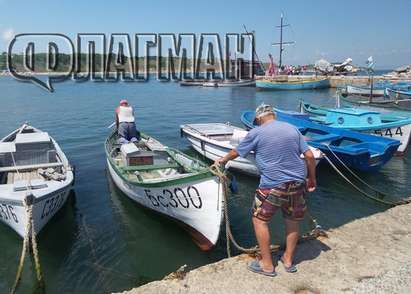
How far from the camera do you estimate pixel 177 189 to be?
8305mm

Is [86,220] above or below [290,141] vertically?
below

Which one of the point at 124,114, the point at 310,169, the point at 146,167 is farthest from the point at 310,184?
the point at 124,114

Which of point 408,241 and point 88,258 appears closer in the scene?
point 408,241

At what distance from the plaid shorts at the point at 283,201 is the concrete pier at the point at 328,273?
0.91 m

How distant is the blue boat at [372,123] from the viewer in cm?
1625

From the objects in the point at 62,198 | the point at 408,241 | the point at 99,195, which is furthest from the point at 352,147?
the point at 62,198

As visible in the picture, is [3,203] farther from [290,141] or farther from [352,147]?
[352,147]

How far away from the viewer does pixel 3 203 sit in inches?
331

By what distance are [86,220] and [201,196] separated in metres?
4.54

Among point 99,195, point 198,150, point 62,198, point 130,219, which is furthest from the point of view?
point 198,150

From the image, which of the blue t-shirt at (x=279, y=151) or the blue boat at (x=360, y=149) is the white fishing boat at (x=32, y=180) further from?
the blue boat at (x=360, y=149)

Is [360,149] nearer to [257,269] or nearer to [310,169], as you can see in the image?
[310,169]

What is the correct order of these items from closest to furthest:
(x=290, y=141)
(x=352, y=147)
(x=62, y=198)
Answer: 1. (x=290, y=141)
2. (x=62, y=198)
3. (x=352, y=147)

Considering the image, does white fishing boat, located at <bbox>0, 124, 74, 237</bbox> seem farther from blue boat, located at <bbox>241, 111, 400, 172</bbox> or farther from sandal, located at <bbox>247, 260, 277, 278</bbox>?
blue boat, located at <bbox>241, 111, 400, 172</bbox>
